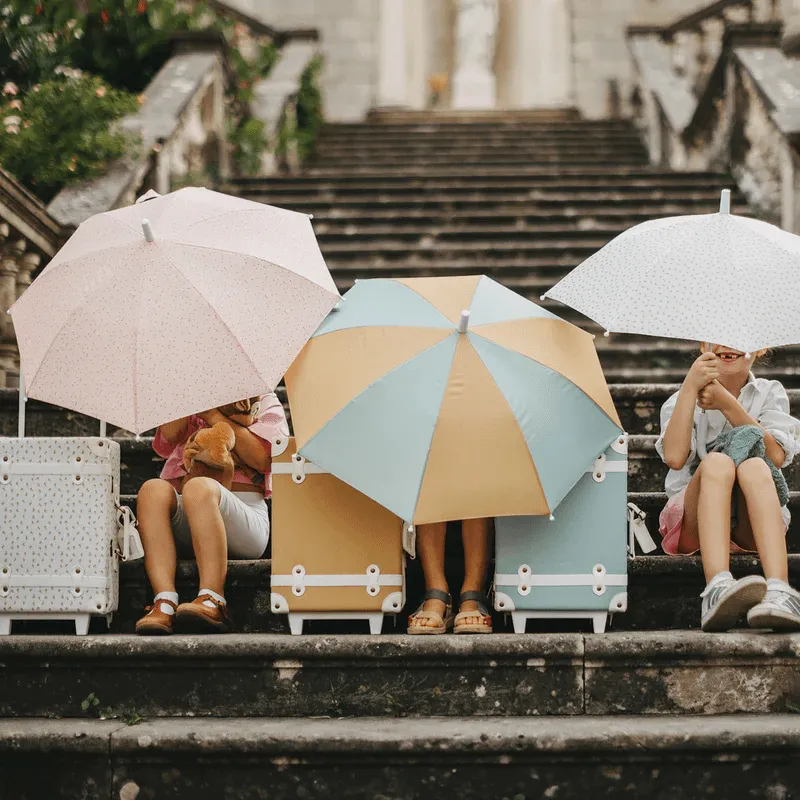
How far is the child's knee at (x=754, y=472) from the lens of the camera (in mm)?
3270

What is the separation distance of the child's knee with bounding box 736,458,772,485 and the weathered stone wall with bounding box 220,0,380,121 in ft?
39.9

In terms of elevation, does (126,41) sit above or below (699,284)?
above

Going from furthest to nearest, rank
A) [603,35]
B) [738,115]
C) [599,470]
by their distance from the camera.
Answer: [603,35] → [738,115] → [599,470]

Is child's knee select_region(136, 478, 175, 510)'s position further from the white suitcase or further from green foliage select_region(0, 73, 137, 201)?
green foliage select_region(0, 73, 137, 201)

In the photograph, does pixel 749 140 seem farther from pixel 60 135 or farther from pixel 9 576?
pixel 9 576

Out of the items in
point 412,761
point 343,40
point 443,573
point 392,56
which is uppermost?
point 343,40

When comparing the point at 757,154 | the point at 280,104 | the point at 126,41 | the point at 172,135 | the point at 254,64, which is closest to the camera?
the point at 172,135

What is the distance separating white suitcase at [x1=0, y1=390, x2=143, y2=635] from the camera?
322 cm

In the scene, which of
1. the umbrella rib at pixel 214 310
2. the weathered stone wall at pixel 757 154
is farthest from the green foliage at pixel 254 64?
the umbrella rib at pixel 214 310

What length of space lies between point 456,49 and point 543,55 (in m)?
1.11

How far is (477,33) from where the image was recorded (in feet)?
49.5

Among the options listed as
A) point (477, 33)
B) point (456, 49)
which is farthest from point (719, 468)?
point (456, 49)

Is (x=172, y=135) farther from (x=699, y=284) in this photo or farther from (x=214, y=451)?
(x=699, y=284)

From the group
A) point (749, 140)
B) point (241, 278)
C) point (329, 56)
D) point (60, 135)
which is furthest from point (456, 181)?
point (329, 56)
